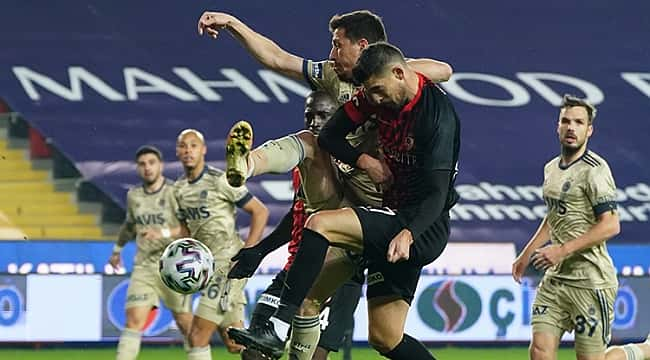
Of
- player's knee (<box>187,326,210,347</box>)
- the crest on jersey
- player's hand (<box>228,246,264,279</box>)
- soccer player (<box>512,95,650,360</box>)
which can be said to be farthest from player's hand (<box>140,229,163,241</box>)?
the crest on jersey

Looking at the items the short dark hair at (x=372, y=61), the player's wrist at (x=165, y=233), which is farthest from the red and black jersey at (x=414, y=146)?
the player's wrist at (x=165, y=233)

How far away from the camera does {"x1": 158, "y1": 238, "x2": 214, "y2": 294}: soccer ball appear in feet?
26.9

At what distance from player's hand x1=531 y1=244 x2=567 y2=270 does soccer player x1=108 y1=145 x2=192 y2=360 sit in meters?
3.46

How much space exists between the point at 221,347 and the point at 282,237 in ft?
20.4

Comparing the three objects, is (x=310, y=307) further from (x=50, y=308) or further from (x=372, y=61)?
(x=50, y=308)

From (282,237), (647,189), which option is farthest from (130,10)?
(282,237)

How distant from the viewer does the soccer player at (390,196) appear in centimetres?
655

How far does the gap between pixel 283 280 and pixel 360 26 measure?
1.37m

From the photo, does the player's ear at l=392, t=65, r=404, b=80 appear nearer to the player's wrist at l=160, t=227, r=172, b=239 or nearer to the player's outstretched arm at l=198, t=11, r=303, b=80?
the player's outstretched arm at l=198, t=11, r=303, b=80

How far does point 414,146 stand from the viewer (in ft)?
22.2

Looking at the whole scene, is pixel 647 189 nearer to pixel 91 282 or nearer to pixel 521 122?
pixel 521 122

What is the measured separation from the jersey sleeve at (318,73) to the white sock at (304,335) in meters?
1.17

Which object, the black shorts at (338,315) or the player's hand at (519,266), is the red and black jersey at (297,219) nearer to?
the black shorts at (338,315)

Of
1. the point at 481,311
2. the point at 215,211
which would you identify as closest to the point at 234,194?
the point at 215,211
